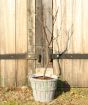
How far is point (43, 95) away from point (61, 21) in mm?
1392

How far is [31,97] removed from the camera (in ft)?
22.6

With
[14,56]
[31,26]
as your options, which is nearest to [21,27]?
[31,26]

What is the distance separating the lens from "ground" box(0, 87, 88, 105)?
6668 millimetres

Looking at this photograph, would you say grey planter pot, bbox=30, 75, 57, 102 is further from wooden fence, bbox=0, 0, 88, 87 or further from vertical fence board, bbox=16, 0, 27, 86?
vertical fence board, bbox=16, 0, 27, 86

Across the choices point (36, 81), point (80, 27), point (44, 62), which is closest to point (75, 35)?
point (80, 27)

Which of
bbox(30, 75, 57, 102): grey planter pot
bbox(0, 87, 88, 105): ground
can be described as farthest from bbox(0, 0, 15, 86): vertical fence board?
bbox(30, 75, 57, 102): grey planter pot

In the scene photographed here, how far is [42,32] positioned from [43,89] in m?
1.11

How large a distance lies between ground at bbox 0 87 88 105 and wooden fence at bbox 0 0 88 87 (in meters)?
0.33

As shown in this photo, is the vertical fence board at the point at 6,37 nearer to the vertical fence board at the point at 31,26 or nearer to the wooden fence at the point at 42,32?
the wooden fence at the point at 42,32

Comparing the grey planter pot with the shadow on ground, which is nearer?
the grey planter pot

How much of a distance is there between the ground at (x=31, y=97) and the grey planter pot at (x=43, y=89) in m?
0.10

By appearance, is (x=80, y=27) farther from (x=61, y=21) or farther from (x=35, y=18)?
(x=35, y=18)

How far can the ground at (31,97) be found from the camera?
6668 millimetres

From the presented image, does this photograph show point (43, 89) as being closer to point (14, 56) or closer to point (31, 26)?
point (14, 56)
